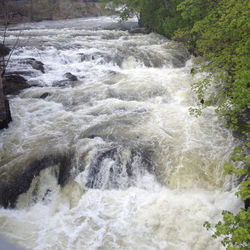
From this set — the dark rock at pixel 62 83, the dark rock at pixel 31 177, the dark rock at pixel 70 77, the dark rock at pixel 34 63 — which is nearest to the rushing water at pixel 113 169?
the dark rock at pixel 31 177

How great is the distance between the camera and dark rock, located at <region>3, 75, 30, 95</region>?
35.6 feet

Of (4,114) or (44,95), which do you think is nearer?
(4,114)

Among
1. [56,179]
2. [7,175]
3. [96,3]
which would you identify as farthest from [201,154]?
[96,3]

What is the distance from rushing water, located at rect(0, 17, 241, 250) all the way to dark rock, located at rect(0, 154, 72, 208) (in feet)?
0.08

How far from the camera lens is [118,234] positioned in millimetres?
5414

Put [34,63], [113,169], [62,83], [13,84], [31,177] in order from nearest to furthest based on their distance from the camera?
[31,177], [113,169], [13,84], [62,83], [34,63]

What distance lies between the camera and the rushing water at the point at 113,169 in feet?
18.0

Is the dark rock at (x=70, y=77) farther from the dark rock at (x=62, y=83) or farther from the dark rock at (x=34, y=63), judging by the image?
the dark rock at (x=34, y=63)

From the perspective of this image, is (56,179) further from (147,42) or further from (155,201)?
(147,42)

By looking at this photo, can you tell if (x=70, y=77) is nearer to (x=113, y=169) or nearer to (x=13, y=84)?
(x=13, y=84)

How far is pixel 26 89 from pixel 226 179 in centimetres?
850

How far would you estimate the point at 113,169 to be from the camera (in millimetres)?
6680

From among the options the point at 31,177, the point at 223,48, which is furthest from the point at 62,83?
the point at 223,48

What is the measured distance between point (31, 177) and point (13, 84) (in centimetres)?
609
